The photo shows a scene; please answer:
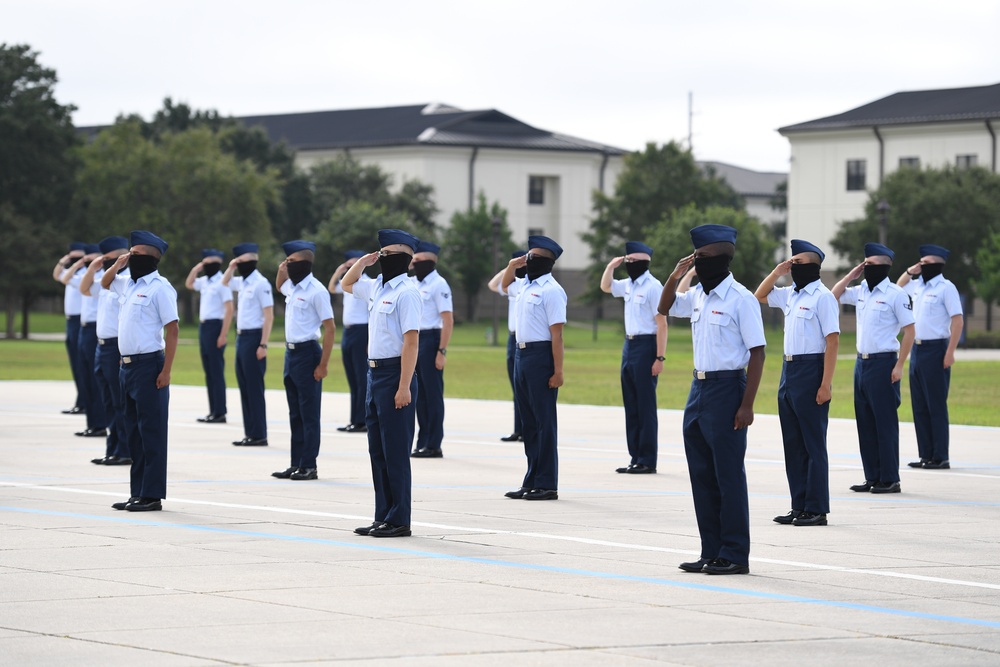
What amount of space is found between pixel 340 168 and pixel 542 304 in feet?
267

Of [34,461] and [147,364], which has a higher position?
[147,364]

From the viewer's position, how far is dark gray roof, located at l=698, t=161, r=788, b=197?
434 feet

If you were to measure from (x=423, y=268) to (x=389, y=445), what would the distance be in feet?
21.7

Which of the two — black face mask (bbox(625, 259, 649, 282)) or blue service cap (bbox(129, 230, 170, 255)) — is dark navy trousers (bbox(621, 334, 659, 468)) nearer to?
black face mask (bbox(625, 259, 649, 282))

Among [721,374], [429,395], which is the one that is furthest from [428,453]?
[721,374]

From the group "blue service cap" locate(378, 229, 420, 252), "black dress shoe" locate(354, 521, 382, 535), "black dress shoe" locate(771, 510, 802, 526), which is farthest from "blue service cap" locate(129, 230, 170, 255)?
"black dress shoe" locate(771, 510, 802, 526)

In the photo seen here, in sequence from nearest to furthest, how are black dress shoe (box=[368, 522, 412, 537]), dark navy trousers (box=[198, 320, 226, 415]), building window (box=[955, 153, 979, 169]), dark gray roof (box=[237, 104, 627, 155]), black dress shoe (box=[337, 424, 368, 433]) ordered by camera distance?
black dress shoe (box=[368, 522, 412, 537]) → black dress shoe (box=[337, 424, 368, 433]) → dark navy trousers (box=[198, 320, 226, 415]) → building window (box=[955, 153, 979, 169]) → dark gray roof (box=[237, 104, 627, 155])

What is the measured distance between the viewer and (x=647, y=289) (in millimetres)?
16109

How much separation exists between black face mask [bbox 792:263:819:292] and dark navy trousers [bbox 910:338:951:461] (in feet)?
14.6

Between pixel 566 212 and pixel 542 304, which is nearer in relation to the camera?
pixel 542 304

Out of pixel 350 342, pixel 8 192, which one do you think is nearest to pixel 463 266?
pixel 8 192

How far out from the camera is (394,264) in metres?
11.6

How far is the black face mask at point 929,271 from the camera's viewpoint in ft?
55.3

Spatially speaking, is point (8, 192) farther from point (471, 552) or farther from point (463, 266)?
point (471, 552)
